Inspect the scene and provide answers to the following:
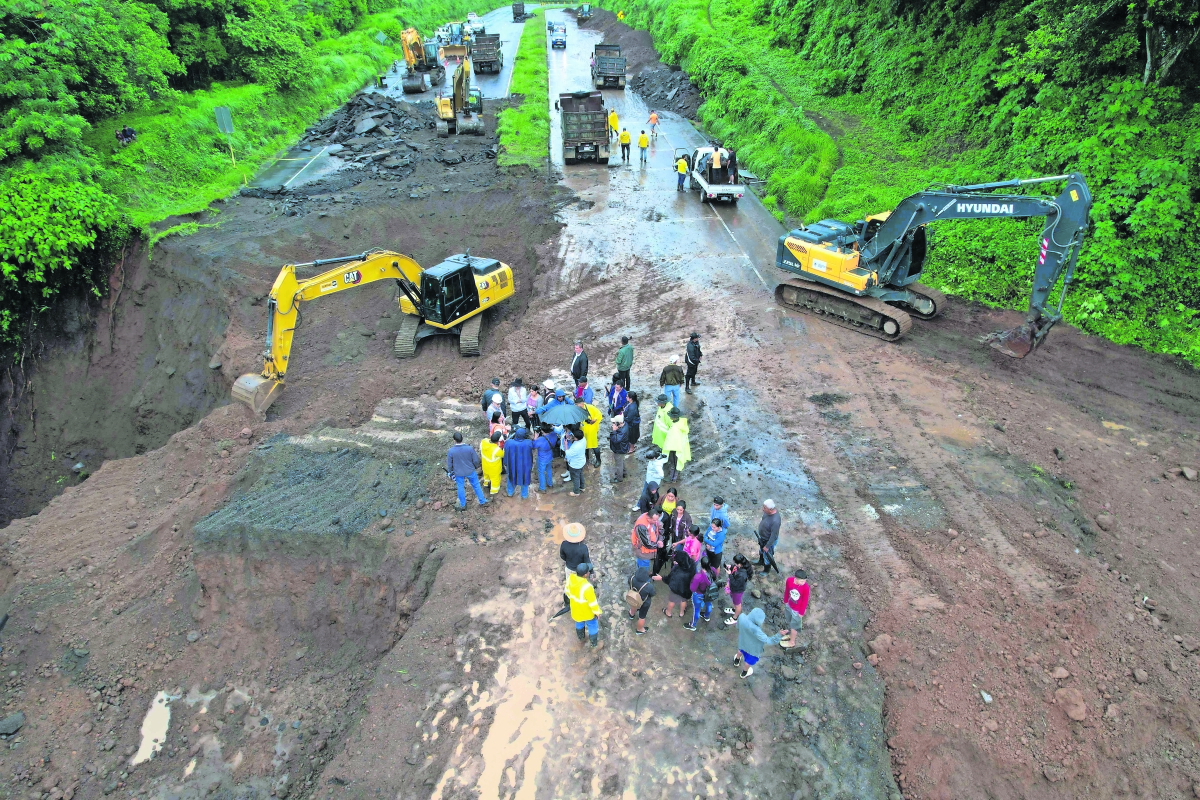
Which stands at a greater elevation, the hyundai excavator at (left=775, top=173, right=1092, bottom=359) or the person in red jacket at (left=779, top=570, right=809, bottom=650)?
the hyundai excavator at (left=775, top=173, right=1092, bottom=359)

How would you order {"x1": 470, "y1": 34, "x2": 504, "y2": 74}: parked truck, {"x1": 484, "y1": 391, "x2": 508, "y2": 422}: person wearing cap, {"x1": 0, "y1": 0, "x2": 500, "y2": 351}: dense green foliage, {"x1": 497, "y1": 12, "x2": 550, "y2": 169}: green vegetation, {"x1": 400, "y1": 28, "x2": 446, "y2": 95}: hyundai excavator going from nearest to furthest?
{"x1": 484, "y1": 391, "x2": 508, "y2": 422}: person wearing cap → {"x1": 0, "y1": 0, "x2": 500, "y2": 351}: dense green foliage → {"x1": 497, "y1": 12, "x2": 550, "y2": 169}: green vegetation → {"x1": 400, "y1": 28, "x2": 446, "y2": 95}: hyundai excavator → {"x1": 470, "y1": 34, "x2": 504, "y2": 74}: parked truck

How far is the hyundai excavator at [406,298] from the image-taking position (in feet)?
44.8

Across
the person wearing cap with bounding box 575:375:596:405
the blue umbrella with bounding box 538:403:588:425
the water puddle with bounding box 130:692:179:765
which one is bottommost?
the water puddle with bounding box 130:692:179:765

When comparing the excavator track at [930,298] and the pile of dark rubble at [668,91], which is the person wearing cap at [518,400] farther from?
the pile of dark rubble at [668,91]

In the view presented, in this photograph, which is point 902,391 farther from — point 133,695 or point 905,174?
point 133,695

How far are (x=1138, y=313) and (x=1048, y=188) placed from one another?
436 cm

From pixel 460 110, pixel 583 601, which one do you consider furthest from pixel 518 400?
pixel 460 110

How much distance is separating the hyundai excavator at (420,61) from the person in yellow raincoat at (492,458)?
34.0 m

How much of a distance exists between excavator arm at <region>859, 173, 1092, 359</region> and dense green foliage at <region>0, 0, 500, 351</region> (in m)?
20.8

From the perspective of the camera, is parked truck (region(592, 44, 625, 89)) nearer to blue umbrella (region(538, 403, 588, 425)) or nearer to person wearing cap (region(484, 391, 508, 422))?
person wearing cap (region(484, 391, 508, 422))

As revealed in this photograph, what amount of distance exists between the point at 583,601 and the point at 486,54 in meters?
41.0

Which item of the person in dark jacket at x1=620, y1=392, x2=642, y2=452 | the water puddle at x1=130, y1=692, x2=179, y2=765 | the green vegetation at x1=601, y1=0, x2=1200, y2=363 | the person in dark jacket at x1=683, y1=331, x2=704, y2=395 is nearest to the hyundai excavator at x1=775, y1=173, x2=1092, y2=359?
the green vegetation at x1=601, y1=0, x2=1200, y2=363

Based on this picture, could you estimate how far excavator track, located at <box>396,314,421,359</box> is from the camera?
642 inches

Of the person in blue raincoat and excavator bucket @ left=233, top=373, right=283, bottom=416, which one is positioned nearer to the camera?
the person in blue raincoat
